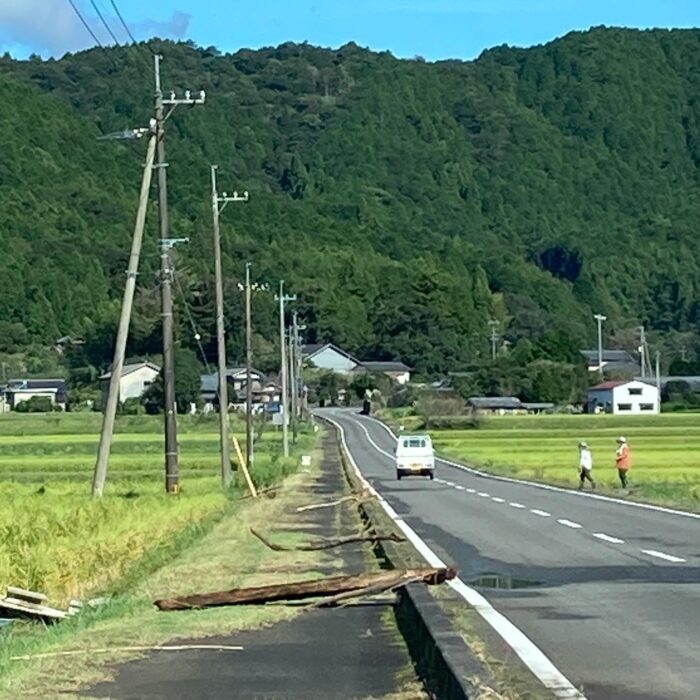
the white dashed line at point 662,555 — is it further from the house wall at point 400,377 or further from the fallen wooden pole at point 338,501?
the house wall at point 400,377

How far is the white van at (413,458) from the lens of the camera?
4894 centimetres

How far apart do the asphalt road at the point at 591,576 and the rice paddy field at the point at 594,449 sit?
3588mm

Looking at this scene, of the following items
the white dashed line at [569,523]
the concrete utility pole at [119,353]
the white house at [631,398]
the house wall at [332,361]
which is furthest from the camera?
the house wall at [332,361]

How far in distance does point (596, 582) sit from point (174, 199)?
138 m

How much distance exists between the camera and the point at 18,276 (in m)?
135

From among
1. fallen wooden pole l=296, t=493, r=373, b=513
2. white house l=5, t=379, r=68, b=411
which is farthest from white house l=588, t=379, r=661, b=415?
fallen wooden pole l=296, t=493, r=373, b=513

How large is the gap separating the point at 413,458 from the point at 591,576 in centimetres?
3356

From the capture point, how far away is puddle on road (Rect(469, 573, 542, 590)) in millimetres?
14664

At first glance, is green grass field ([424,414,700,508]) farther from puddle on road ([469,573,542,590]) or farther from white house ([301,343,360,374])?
white house ([301,343,360,374])

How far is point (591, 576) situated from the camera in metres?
15.4

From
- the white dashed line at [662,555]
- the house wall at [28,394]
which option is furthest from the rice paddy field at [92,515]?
the house wall at [28,394]

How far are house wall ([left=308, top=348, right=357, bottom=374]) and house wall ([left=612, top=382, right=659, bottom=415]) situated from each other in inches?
1573

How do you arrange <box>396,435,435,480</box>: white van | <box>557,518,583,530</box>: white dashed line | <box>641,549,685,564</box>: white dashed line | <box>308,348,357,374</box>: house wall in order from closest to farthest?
<box>641,549,685,564</box>: white dashed line < <box>557,518,583,530</box>: white dashed line < <box>396,435,435,480</box>: white van < <box>308,348,357,374</box>: house wall

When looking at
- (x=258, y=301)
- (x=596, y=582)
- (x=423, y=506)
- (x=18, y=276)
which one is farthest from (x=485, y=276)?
(x=596, y=582)
